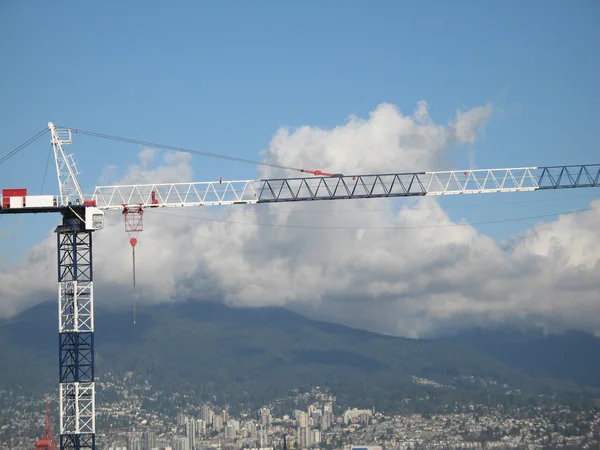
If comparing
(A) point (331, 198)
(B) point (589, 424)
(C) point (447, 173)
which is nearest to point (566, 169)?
(C) point (447, 173)

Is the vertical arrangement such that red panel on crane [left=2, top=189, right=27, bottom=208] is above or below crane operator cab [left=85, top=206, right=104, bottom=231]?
above

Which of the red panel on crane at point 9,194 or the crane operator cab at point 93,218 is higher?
the red panel on crane at point 9,194

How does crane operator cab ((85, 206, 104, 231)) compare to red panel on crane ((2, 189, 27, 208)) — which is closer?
crane operator cab ((85, 206, 104, 231))

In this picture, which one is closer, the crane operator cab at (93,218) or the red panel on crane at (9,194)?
the crane operator cab at (93,218)

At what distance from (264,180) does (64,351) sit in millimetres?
25622

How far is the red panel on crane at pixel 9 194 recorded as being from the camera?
10169cm

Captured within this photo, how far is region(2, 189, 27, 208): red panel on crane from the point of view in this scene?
101688 mm

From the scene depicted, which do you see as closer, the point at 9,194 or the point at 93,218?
the point at 93,218

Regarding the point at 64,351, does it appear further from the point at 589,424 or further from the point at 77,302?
the point at 589,424

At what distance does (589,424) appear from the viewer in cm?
19712

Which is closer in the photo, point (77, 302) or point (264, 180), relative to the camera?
point (77, 302)

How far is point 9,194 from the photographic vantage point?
4013 inches

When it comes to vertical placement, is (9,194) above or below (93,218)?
above

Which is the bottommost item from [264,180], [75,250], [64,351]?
[64,351]
